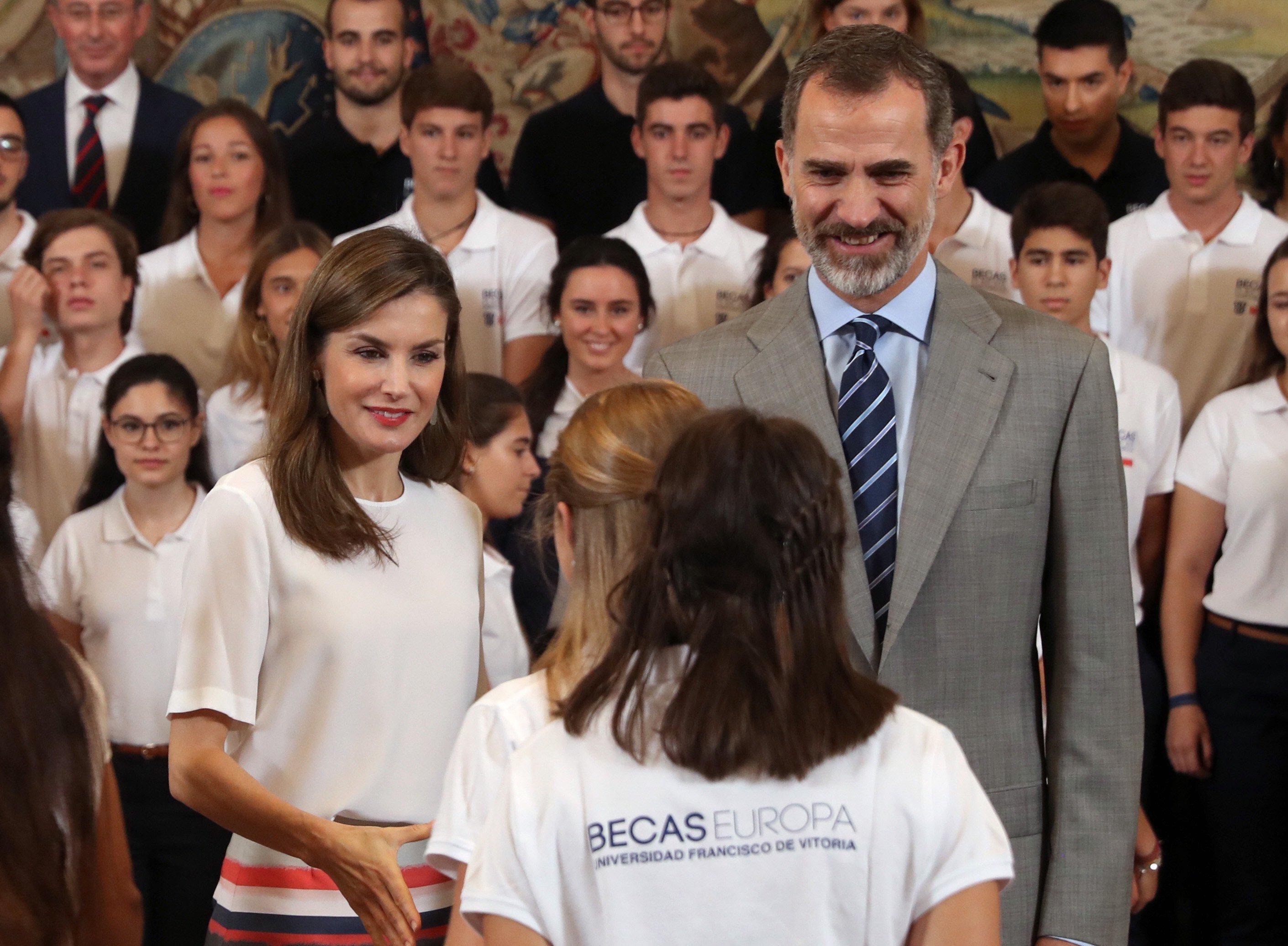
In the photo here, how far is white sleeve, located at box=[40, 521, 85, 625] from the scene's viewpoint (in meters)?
3.74

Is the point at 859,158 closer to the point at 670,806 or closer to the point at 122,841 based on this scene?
the point at 670,806

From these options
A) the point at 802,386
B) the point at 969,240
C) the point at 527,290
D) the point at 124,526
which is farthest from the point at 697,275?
the point at 802,386

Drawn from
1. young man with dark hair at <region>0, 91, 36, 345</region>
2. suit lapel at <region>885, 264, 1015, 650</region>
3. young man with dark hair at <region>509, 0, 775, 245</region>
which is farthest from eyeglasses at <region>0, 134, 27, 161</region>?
suit lapel at <region>885, 264, 1015, 650</region>

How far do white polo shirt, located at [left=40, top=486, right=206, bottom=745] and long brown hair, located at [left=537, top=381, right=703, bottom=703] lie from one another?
7.66 ft

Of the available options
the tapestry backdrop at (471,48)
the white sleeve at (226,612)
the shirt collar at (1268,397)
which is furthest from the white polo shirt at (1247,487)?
the white sleeve at (226,612)

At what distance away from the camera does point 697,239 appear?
4660mm

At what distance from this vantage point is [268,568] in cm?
191

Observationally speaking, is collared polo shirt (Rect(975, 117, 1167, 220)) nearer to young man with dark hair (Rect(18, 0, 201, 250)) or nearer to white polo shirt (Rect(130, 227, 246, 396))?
white polo shirt (Rect(130, 227, 246, 396))

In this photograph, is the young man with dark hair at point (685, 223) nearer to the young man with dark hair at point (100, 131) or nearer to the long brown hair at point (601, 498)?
the young man with dark hair at point (100, 131)

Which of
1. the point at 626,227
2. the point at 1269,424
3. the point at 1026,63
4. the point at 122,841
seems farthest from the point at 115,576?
the point at 1026,63

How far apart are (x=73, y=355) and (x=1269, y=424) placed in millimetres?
3376

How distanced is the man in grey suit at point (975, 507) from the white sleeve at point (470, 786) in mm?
505

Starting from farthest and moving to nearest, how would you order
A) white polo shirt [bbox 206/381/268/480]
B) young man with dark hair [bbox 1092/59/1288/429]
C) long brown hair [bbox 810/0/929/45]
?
1. long brown hair [bbox 810/0/929/45]
2. young man with dark hair [bbox 1092/59/1288/429]
3. white polo shirt [bbox 206/381/268/480]

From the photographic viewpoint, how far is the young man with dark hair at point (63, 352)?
14.4ft
